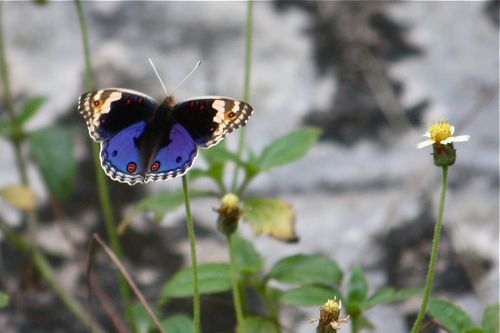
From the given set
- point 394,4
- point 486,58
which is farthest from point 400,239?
point 394,4

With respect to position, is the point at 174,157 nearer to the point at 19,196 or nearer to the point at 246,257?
the point at 246,257

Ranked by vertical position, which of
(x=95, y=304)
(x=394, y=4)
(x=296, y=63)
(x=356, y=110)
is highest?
(x=394, y=4)

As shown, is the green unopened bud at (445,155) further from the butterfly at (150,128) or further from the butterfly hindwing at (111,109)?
the butterfly hindwing at (111,109)

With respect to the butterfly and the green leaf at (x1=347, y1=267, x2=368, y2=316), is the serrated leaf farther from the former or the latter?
the green leaf at (x1=347, y1=267, x2=368, y2=316)

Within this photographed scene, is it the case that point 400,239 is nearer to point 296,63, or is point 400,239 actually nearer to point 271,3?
point 296,63

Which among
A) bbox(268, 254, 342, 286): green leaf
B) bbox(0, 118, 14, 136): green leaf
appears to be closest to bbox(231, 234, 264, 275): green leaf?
bbox(268, 254, 342, 286): green leaf

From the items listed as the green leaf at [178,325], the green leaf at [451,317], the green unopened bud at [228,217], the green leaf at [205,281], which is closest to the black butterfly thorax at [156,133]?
the green unopened bud at [228,217]
